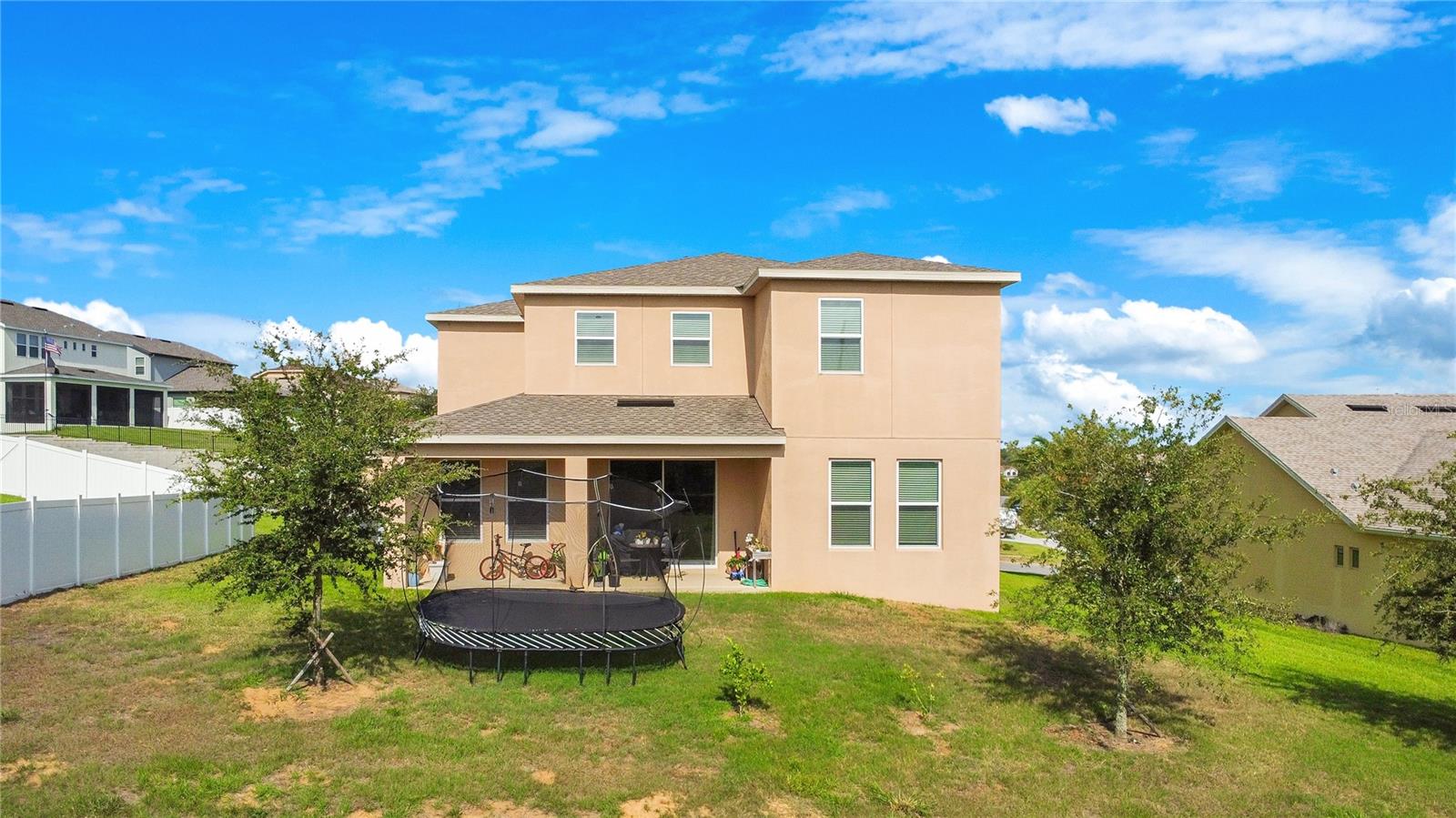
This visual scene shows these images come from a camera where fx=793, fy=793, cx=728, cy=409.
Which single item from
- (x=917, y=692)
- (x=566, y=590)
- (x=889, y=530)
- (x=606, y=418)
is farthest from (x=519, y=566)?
(x=917, y=692)

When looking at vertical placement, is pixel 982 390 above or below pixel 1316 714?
above

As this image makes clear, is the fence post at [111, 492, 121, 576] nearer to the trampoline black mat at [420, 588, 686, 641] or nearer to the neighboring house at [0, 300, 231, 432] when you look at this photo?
the trampoline black mat at [420, 588, 686, 641]

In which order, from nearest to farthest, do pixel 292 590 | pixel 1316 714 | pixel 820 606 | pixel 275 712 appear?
pixel 275 712 < pixel 292 590 < pixel 1316 714 < pixel 820 606

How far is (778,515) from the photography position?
1441 centimetres

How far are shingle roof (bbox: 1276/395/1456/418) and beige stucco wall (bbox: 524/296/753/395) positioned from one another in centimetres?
2148

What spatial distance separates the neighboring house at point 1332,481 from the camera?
1948cm

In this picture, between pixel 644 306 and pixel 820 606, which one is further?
pixel 644 306

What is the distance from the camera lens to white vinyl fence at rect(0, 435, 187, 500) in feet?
68.5

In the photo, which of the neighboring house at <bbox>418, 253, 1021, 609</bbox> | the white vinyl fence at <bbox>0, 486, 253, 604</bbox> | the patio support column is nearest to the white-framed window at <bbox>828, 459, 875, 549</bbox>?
the neighboring house at <bbox>418, 253, 1021, 609</bbox>

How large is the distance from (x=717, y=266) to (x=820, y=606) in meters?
8.17

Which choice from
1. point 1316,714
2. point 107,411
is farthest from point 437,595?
point 107,411

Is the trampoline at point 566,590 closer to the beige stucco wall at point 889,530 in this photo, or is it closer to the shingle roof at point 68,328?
the beige stucco wall at point 889,530

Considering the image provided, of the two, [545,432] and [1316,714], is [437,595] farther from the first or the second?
[1316,714]

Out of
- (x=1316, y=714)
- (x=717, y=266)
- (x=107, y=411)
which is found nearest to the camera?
(x=1316, y=714)
